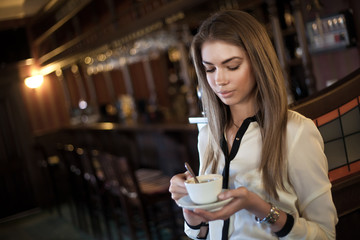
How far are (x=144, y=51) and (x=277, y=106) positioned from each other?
6.26 m

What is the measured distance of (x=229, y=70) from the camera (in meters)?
1.24

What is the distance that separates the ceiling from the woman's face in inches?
271

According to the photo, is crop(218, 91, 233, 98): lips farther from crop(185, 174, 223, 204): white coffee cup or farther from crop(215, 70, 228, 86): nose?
crop(185, 174, 223, 204): white coffee cup

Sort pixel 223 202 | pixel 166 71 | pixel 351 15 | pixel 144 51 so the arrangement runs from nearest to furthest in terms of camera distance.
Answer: pixel 223 202 → pixel 351 15 → pixel 144 51 → pixel 166 71

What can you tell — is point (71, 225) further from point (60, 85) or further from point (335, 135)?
point (335, 135)

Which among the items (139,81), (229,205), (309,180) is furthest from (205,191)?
(139,81)

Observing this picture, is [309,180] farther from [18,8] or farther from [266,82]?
[18,8]

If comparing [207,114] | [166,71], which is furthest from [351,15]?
[166,71]

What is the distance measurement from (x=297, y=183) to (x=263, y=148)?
13 cm

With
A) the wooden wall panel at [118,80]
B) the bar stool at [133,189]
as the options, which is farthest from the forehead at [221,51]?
the wooden wall panel at [118,80]

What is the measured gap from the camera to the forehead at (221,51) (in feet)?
4.01

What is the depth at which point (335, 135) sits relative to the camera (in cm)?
173

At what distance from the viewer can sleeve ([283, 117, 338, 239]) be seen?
1194 mm

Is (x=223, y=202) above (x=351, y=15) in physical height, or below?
below
